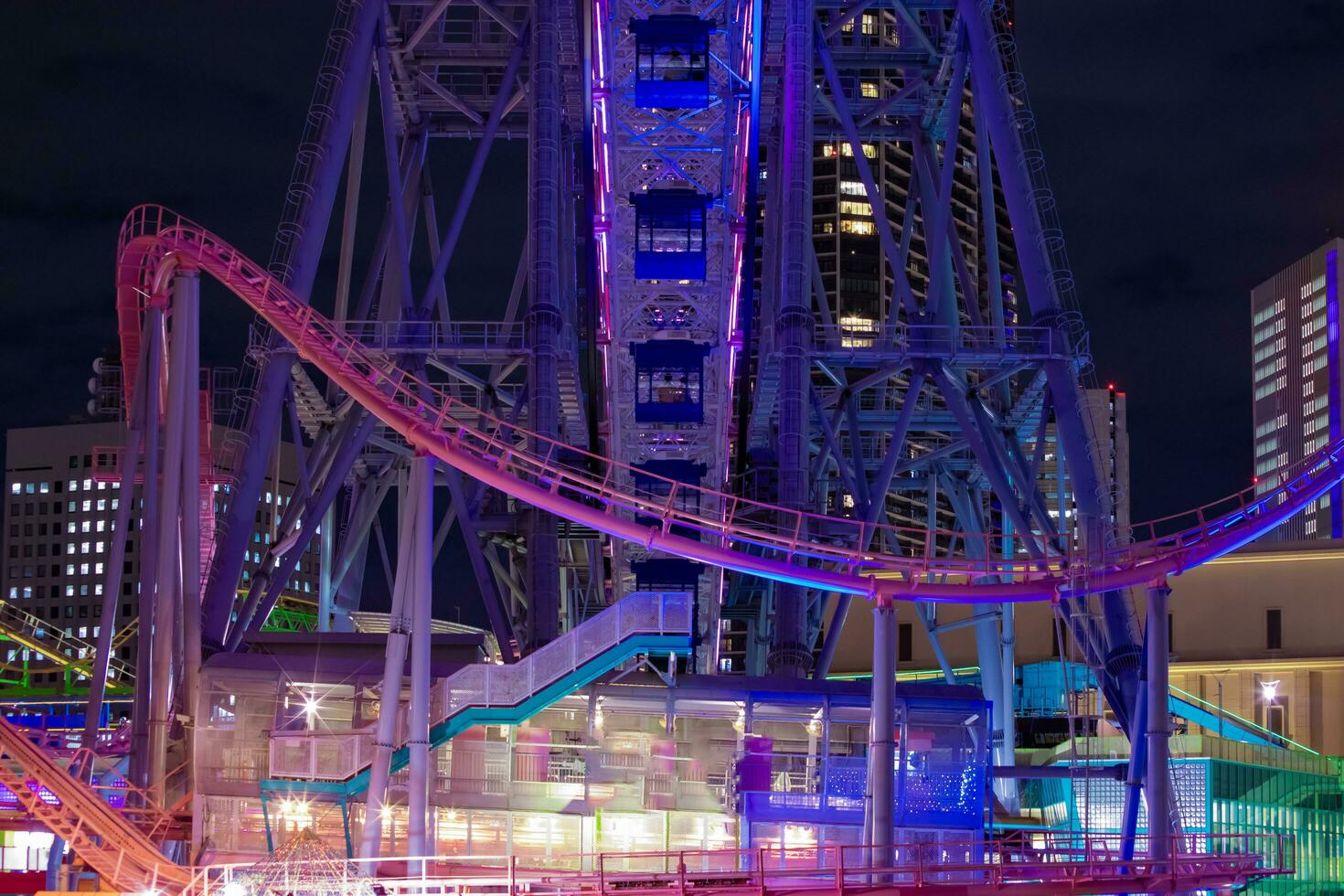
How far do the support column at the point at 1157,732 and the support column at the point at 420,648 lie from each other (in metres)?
15.1

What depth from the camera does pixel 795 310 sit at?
47.8m

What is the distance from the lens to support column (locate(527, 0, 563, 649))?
45500mm

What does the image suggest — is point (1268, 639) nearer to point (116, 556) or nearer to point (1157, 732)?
point (1157, 732)

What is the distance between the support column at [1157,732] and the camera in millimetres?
37500

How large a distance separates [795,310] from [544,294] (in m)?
6.74

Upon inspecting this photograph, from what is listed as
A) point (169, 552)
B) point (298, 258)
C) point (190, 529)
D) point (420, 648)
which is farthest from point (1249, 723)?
point (169, 552)

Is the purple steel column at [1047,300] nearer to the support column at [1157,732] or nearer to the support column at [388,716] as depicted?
the support column at [1157,732]

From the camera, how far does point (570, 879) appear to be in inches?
1320

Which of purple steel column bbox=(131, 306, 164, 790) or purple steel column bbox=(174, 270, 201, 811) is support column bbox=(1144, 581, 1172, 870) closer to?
purple steel column bbox=(174, 270, 201, 811)

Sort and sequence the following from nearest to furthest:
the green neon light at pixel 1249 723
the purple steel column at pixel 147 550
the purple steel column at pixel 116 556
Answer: the purple steel column at pixel 147 550
the purple steel column at pixel 116 556
the green neon light at pixel 1249 723

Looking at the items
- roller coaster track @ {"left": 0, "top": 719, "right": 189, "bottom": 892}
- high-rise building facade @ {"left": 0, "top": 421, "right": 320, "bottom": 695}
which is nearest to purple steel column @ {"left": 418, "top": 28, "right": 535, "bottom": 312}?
roller coaster track @ {"left": 0, "top": 719, "right": 189, "bottom": 892}

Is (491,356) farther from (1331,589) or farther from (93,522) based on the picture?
(93,522)

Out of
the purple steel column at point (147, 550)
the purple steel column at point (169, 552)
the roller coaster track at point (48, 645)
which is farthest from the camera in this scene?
the roller coaster track at point (48, 645)

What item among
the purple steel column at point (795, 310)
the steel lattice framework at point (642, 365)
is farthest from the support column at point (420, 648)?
the purple steel column at point (795, 310)
